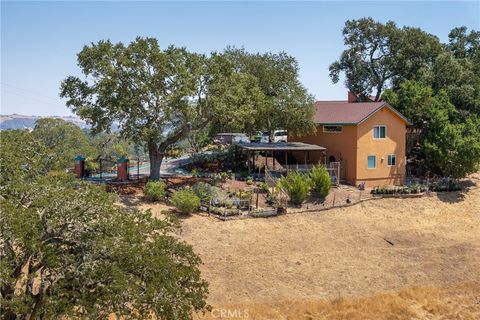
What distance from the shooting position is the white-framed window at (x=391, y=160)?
41.6m

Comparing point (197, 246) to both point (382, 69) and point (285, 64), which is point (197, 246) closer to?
point (285, 64)

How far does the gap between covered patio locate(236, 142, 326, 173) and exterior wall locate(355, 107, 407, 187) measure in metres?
3.48

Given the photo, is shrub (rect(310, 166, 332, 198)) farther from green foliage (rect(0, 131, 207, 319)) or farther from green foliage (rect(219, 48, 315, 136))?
green foliage (rect(0, 131, 207, 319))

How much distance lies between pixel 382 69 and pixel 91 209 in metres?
48.7

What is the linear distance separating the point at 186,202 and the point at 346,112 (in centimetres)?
1954

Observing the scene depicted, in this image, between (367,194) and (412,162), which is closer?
(367,194)

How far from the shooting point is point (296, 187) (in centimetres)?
3275

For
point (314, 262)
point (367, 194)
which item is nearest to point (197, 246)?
point (314, 262)

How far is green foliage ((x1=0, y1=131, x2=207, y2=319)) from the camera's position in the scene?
11.6m

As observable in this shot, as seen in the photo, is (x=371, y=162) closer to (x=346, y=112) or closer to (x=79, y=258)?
(x=346, y=112)

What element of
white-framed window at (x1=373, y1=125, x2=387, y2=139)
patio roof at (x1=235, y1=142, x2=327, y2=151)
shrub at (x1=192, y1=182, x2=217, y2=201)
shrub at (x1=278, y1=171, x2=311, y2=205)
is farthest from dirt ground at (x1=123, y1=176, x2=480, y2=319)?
white-framed window at (x1=373, y1=125, x2=387, y2=139)

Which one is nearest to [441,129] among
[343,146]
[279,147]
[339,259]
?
[343,146]

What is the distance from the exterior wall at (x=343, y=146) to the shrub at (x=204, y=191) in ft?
43.8

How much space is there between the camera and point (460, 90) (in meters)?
45.5
